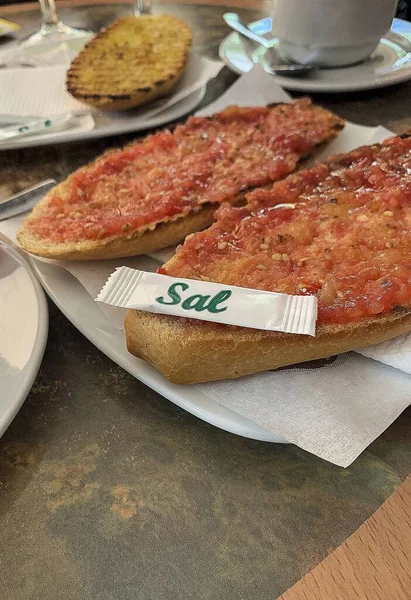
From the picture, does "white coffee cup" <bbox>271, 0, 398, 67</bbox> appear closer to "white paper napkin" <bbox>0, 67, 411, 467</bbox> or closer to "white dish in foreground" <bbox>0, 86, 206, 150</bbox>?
"white dish in foreground" <bbox>0, 86, 206, 150</bbox>

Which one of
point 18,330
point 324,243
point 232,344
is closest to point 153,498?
point 232,344

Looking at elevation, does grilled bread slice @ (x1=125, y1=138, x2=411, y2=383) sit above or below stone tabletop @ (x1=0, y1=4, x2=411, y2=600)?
above

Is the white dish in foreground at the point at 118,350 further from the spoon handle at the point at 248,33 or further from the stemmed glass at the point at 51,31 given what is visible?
the stemmed glass at the point at 51,31

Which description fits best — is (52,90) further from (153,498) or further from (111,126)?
(153,498)

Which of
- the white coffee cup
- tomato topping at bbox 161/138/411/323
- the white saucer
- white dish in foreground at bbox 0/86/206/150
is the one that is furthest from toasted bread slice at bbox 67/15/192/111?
tomato topping at bbox 161/138/411/323

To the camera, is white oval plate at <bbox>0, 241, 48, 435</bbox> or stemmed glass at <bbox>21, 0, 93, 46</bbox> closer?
white oval plate at <bbox>0, 241, 48, 435</bbox>

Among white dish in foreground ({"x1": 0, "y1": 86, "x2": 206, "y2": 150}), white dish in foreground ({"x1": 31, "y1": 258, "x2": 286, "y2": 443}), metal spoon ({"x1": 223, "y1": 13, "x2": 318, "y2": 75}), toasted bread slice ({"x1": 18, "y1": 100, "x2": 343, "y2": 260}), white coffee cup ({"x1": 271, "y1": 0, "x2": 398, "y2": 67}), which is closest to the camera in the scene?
white dish in foreground ({"x1": 31, "y1": 258, "x2": 286, "y2": 443})

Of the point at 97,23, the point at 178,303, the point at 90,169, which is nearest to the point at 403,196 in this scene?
the point at 178,303
